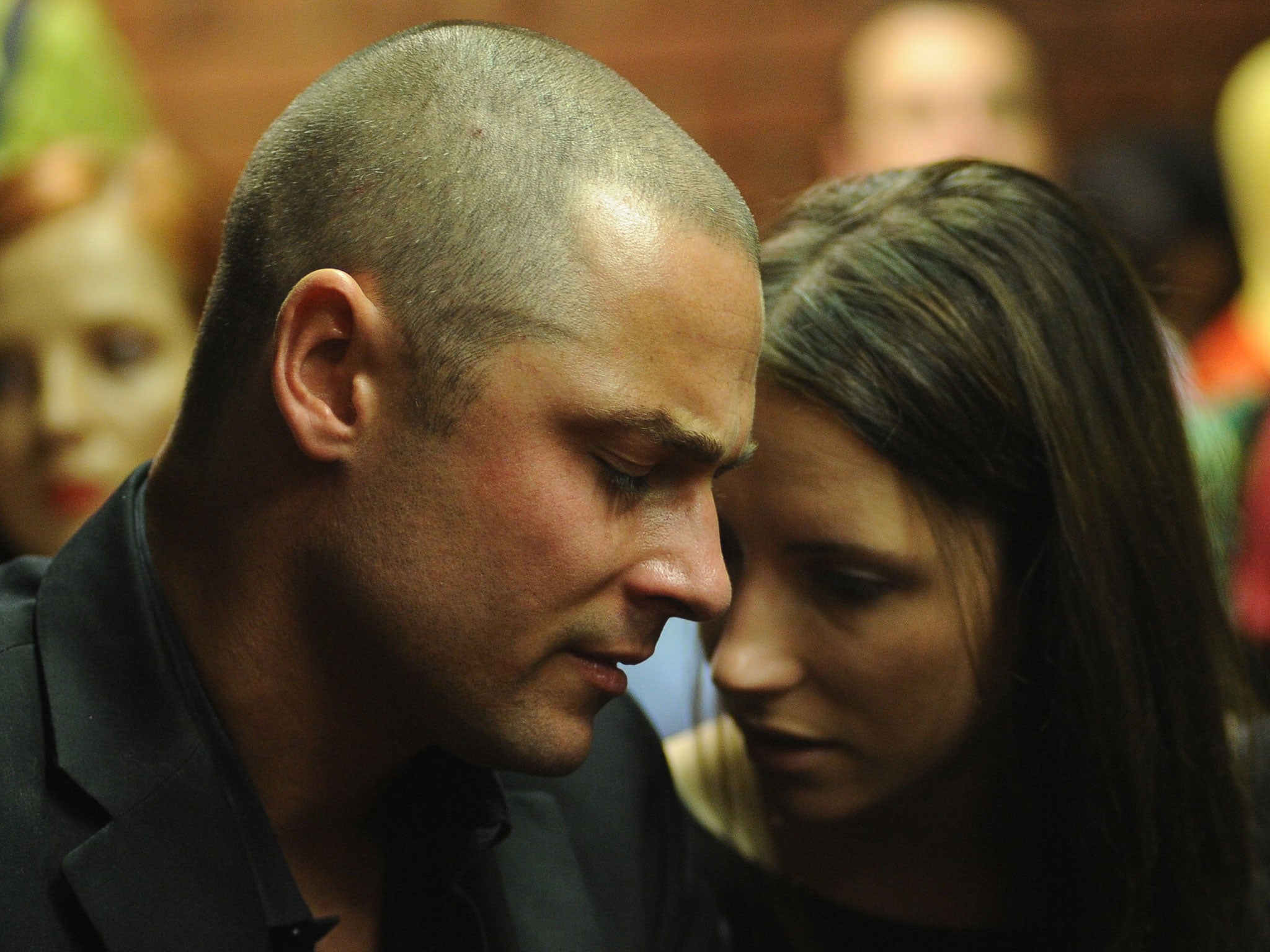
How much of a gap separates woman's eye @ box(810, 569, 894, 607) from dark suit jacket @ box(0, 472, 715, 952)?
35cm

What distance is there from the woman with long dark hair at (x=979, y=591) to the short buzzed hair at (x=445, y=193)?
0.31m

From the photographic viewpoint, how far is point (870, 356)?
1.40 meters

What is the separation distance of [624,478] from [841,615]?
0.40 m

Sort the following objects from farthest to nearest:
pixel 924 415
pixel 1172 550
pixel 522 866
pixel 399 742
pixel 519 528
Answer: pixel 1172 550 < pixel 924 415 < pixel 522 866 < pixel 399 742 < pixel 519 528

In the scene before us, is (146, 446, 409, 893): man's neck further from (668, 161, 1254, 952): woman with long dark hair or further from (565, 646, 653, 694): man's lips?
(668, 161, 1254, 952): woman with long dark hair

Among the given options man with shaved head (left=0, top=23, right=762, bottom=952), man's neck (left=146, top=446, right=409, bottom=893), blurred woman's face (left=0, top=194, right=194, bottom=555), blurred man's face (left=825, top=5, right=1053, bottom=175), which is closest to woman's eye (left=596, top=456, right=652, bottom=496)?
man with shaved head (left=0, top=23, right=762, bottom=952)

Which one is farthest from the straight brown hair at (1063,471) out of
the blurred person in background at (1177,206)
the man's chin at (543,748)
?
the blurred person in background at (1177,206)

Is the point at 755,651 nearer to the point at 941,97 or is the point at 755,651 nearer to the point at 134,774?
the point at 134,774

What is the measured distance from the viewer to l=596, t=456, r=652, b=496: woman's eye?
3.56ft

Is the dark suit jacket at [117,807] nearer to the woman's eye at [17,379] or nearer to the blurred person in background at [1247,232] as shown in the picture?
the woman's eye at [17,379]

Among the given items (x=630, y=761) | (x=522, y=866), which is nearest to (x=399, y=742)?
(x=522, y=866)

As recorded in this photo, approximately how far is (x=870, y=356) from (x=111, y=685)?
0.73m

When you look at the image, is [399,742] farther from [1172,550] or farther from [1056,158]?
[1056,158]

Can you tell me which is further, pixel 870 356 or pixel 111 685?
pixel 870 356
